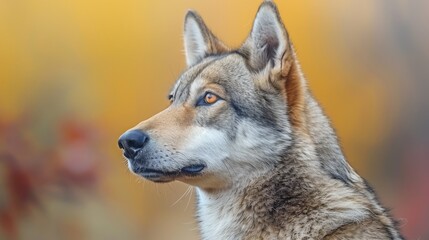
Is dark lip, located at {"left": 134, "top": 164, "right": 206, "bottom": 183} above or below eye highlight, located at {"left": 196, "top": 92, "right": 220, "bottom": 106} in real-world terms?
below

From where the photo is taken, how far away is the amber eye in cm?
305

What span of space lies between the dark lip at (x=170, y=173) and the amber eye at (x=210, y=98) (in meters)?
0.27

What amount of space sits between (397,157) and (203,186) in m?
2.59

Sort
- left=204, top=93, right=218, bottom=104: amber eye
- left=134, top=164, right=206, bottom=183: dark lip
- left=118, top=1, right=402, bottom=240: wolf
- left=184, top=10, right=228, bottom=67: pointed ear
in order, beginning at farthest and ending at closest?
left=184, top=10, right=228, bottom=67: pointed ear → left=204, top=93, right=218, bottom=104: amber eye → left=134, top=164, right=206, bottom=183: dark lip → left=118, top=1, right=402, bottom=240: wolf

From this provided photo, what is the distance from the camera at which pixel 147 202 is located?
5539 millimetres

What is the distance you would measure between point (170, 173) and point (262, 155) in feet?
1.19

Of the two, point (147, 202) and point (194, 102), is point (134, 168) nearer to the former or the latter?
point (194, 102)

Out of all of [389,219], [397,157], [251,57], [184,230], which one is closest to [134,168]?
[251,57]

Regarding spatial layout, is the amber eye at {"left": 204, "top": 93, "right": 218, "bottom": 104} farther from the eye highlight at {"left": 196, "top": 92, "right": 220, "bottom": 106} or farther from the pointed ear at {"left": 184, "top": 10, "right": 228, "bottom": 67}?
the pointed ear at {"left": 184, "top": 10, "right": 228, "bottom": 67}

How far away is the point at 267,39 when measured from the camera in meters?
3.09

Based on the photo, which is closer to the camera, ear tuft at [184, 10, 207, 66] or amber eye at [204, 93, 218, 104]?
amber eye at [204, 93, 218, 104]

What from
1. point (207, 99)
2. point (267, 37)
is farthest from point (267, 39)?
point (207, 99)

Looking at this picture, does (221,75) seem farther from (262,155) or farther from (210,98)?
(262,155)

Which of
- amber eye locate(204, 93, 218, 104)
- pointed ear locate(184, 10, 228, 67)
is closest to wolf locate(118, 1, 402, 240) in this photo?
amber eye locate(204, 93, 218, 104)
